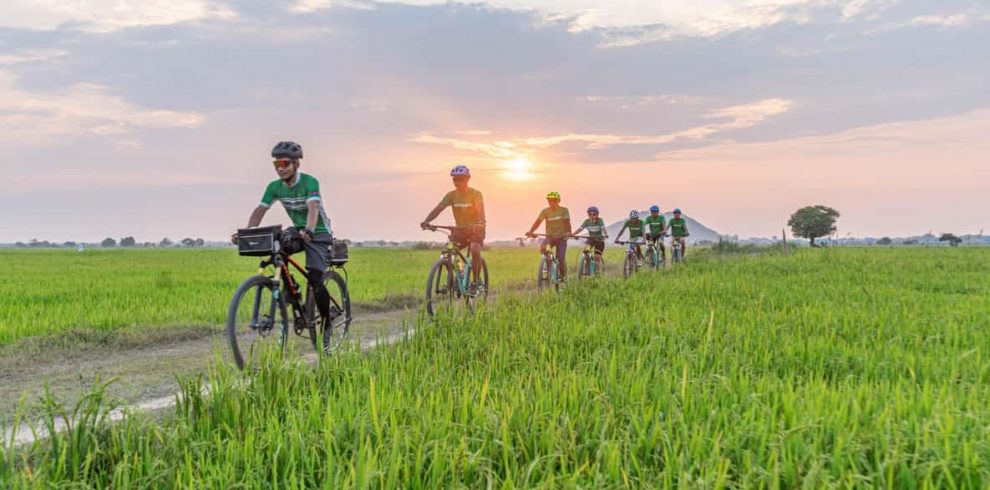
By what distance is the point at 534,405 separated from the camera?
12.4 ft

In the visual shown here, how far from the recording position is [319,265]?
23.3 ft

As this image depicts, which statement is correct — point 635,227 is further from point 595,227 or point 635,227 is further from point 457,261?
point 457,261

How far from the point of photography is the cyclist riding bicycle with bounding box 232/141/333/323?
22.2 feet

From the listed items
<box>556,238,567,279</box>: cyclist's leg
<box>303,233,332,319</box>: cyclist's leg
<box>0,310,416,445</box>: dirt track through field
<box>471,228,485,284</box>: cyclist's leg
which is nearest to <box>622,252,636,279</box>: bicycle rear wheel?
<box>556,238,567,279</box>: cyclist's leg

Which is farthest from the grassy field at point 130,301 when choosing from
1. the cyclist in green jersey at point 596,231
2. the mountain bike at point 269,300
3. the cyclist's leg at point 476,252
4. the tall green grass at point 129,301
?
the mountain bike at point 269,300

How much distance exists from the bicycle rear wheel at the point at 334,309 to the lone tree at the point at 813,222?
374ft

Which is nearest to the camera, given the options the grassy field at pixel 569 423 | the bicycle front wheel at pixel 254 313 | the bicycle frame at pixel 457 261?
the grassy field at pixel 569 423

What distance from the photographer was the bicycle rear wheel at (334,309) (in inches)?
288

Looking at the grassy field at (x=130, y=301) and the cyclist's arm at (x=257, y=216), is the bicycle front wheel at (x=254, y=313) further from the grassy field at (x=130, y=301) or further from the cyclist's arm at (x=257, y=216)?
the grassy field at (x=130, y=301)

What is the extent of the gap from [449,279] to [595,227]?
691 cm

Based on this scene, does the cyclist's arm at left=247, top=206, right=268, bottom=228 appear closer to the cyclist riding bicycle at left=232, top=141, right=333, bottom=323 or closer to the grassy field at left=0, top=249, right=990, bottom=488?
the cyclist riding bicycle at left=232, top=141, right=333, bottom=323

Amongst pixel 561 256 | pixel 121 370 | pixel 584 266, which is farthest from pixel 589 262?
pixel 121 370

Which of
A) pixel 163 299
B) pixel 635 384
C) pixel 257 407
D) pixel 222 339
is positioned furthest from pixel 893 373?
pixel 163 299

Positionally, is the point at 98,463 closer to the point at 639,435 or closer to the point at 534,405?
the point at 534,405
